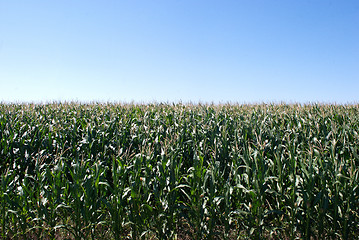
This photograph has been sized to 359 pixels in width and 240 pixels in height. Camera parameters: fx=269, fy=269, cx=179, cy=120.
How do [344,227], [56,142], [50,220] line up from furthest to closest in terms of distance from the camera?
1. [56,142]
2. [50,220]
3. [344,227]

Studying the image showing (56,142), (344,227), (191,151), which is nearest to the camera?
(344,227)

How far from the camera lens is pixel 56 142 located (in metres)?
7.92

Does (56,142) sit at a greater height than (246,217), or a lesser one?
greater

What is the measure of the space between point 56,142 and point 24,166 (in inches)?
40.6

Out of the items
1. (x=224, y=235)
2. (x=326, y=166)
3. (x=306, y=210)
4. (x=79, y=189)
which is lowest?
(x=224, y=235)

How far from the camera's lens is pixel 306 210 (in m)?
4.24

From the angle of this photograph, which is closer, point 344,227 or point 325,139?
point 344,227

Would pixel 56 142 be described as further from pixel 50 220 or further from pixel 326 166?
pixel 326 166

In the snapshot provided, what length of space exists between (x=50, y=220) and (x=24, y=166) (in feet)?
12.1

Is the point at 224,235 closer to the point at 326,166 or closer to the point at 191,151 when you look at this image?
the point at 326,166

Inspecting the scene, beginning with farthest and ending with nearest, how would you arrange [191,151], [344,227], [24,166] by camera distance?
[24,166] → [191,151] → [344,227]

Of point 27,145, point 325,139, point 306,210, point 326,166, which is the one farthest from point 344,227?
point 27,145

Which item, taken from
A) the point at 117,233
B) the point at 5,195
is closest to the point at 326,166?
the point at 117,233

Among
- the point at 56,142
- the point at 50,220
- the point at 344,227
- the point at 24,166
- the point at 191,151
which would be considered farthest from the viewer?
the point at 56,142
